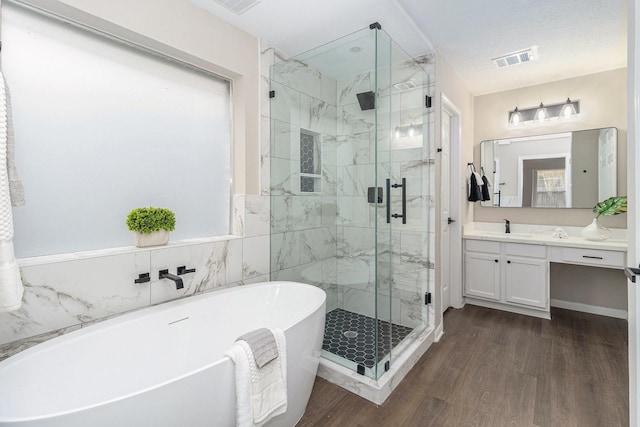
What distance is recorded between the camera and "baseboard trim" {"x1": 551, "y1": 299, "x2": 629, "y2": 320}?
3112 millimetres

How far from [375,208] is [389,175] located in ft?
1.03

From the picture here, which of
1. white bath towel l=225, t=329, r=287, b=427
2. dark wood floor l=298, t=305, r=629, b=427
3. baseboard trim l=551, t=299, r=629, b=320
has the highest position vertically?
white bath towel l=225, t=329, r=287, b=427

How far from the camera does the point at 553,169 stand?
3.39m

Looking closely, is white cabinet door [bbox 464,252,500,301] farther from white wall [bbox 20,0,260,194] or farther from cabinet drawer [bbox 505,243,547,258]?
white wall [bbox 20,0,260,194]

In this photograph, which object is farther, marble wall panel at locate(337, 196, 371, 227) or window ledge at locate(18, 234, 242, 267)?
marble wall panel at locate(337, 196, 371, 227)

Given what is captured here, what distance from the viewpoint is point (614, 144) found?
10.1 feet

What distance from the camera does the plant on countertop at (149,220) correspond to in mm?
1763

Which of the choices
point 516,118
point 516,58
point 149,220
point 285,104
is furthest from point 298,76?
point 516,118

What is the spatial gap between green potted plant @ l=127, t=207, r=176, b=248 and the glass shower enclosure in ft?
2.89

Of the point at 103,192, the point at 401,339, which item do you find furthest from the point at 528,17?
the point at 103,192

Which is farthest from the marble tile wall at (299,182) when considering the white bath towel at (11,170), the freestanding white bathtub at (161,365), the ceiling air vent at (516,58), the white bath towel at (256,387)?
the ceiling air vent at (516,58)

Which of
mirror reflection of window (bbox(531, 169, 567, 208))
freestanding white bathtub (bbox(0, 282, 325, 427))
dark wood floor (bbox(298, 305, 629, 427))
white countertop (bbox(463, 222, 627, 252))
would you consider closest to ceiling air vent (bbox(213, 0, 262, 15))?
freestanding white bathtub (bbox(0, 282, 325, 427))

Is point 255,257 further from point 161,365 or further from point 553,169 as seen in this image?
point 553,169

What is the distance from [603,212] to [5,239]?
4418 mm
